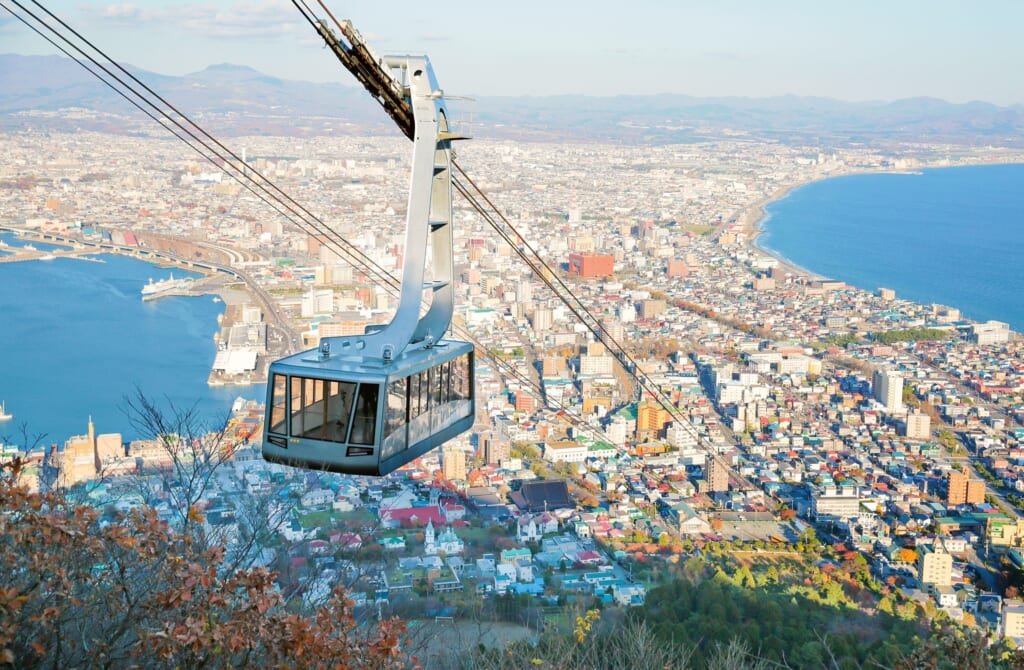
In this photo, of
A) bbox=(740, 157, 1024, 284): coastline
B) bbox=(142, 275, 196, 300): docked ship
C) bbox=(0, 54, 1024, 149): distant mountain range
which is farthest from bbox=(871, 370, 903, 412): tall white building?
bbox=(0, 54, 1024, 149): distant mountain range

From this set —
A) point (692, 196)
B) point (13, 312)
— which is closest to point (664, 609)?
point (13, 312)

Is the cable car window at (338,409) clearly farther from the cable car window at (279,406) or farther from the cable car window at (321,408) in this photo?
the cable car window at (279,406)

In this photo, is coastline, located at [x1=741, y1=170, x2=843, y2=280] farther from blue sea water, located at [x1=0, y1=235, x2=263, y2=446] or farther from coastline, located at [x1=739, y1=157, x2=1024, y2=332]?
blue sea water, located at [x1=0, y1=235, x2=263, y2=446]

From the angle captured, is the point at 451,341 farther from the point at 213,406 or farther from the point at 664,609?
the point at 213,406

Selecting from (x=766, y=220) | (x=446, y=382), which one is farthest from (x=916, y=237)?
(x=446, y=382)

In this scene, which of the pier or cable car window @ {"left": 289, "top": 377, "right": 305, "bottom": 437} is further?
the pier

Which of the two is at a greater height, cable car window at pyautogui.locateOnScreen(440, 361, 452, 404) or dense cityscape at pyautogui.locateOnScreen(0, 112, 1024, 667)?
cable car window at pyautogui.locateOnScreen(440, 361, 452, 404)
